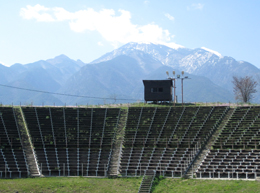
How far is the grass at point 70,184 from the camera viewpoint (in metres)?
33.3

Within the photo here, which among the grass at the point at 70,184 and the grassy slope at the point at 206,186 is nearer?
the grassy slope at the point at 206,186

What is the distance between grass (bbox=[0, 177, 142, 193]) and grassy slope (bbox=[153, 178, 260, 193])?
277 cm

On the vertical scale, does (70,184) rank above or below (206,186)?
above

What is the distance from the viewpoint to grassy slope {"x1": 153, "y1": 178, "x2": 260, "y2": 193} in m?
33.0

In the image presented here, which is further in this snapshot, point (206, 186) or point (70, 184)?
point (70, 184)

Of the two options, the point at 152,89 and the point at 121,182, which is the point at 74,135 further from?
the point at 152,89

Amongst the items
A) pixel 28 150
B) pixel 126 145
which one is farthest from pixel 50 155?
pixel 126 145

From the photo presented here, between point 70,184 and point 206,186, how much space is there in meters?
12.6

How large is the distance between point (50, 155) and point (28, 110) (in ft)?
46.1

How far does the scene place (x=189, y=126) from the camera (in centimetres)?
4881

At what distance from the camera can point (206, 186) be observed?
3412 cm

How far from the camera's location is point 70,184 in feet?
114

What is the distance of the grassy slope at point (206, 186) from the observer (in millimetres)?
32969

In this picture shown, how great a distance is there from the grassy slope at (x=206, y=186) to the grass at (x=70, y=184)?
2.77m
